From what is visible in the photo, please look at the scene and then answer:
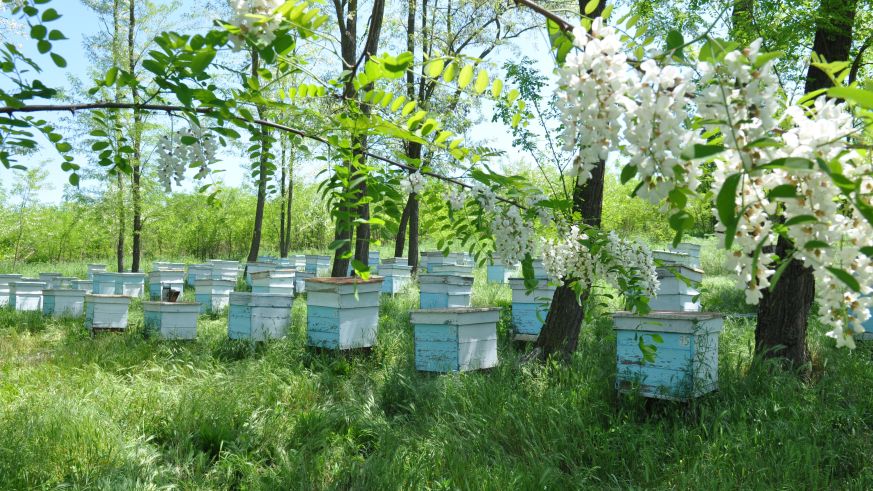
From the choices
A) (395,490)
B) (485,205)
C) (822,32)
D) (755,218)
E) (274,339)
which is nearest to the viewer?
(755,218)

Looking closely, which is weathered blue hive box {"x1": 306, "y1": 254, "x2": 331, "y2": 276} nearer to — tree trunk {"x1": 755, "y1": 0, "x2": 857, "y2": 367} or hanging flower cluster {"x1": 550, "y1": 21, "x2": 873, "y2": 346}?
tree trunk {"x1": 755, "y1": 0, "x2": 857, "y2": 367}

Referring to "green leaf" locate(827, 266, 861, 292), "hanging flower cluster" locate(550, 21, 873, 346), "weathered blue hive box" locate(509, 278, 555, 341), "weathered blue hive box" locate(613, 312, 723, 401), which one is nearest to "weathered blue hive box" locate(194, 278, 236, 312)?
"weathered blue hive box" locate(509, 278, 555, 341)

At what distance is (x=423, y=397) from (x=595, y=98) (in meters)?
4.08

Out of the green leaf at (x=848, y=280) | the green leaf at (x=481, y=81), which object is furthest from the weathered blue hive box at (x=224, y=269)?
the green leaf at (x=848, y=280)

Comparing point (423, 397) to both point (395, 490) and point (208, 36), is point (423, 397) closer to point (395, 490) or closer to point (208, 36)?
point (395, 490)

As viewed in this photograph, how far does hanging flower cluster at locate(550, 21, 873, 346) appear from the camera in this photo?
0.99 meters

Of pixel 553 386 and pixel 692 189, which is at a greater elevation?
pixel 692 189

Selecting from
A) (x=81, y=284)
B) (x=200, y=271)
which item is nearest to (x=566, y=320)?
(x=81, y=284)

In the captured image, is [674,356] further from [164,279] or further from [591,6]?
[164,279]

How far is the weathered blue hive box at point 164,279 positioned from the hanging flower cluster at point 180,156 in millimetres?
9237

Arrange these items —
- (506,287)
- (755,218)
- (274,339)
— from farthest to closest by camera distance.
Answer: (506,287), (274,339), (755,218)

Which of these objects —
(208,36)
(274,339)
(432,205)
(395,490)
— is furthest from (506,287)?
(208,36)

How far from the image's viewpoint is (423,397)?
4910 mm

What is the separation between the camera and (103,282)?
11289 millimetres
